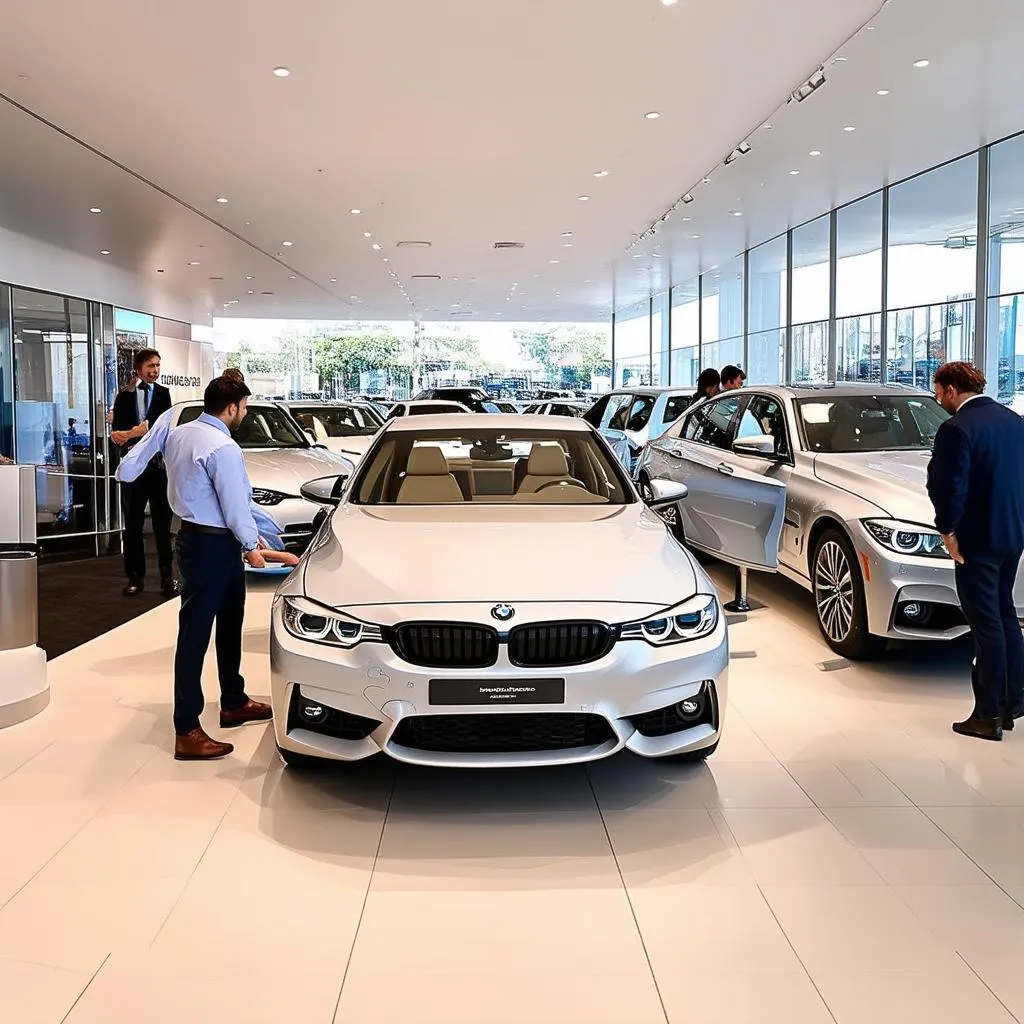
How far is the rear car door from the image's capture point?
220 inches

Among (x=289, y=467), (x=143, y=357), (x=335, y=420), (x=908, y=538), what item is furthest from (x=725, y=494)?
(x=335, y=420)

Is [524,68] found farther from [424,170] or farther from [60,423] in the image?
[60,423]

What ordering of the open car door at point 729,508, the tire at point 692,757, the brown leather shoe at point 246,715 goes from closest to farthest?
the tire at point 692,757 → the brown leather shoe at point 246,715 → the open car door at point 729,508

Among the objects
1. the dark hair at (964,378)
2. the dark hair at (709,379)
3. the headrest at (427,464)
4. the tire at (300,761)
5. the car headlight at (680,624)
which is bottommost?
the tire at (300,761)

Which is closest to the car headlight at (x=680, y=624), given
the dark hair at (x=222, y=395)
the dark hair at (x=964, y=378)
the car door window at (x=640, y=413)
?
the dark hair at (x=964, y=378)

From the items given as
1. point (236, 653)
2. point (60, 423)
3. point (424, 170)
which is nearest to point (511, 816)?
point (236, 653)

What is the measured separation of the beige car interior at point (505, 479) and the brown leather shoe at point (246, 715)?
106 cm

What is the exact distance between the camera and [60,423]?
12.4m

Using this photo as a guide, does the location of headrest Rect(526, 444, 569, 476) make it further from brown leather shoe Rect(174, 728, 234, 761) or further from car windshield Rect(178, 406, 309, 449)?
car windshield Rect(178, 406, 309, 449)

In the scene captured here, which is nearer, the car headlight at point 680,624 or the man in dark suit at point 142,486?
the car headlight at point 680,624

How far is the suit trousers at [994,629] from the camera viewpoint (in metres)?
4.17

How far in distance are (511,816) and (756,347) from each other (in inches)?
669

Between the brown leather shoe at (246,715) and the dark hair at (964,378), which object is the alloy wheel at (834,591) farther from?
the brown leather shoe at (246,715)

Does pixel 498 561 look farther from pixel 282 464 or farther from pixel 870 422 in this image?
pixel 282 464
